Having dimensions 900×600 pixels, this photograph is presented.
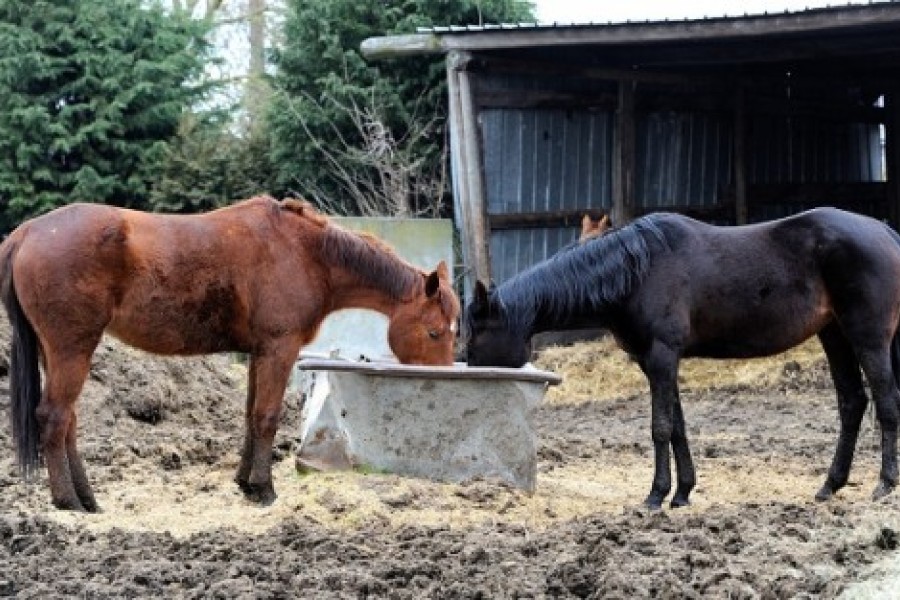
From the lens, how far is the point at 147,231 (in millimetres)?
6996

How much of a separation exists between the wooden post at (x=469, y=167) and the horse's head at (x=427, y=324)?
552cm

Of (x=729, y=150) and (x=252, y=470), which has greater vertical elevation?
(x=729, y=150)

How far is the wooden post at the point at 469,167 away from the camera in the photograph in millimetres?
13016

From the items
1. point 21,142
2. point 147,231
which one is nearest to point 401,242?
point 21,142

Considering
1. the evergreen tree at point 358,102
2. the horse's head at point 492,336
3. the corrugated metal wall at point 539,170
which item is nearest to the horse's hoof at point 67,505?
the horse's head at point 492,336

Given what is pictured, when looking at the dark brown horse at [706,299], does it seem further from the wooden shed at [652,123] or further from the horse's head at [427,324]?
the wooden shed at [652,123]

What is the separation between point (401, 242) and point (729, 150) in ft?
14.2

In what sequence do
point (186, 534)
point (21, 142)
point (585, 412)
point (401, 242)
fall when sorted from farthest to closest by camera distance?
point (21, 142)
point (401, 242)
point (585, 412)
point (186, 534)

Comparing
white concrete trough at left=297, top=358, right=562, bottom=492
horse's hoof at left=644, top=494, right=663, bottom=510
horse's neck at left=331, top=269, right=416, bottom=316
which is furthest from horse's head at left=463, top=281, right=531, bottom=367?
horse's hoof at left=644, top=494, right=663, bottom=510

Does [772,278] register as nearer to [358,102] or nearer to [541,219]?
[541,219]

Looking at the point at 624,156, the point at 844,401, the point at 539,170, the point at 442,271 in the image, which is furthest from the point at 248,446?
the point at 624,156

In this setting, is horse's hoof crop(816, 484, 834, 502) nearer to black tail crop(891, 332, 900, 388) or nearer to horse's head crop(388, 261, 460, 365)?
black tail crop(891, 332, 900, 388)

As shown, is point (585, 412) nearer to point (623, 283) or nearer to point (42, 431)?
point (623, 283)

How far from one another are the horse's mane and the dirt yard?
3.25ft
